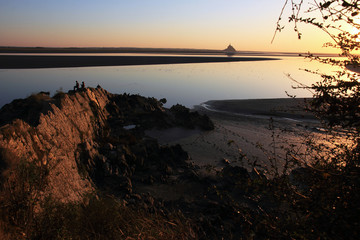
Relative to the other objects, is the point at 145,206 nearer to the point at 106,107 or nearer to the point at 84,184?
the point at 84,184

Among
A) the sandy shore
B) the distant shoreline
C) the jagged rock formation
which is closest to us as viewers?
the jagged rock formation

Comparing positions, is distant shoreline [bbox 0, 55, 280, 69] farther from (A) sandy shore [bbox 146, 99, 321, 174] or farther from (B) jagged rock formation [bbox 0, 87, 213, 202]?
(B) jagged rock formation [bbox 0, 87, 213, 202]

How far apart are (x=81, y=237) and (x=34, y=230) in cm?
72

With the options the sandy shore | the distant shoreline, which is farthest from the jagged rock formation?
the distant shoreline

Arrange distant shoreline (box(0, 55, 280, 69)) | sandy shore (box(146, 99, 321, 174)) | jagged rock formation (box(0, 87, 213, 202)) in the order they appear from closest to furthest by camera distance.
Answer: jagged rock formation (box(0, 87, 213, 202)) → sandy shore (box(146, 99, 321, 174)) → distant shoreline (box(0, 55, 280, 69))

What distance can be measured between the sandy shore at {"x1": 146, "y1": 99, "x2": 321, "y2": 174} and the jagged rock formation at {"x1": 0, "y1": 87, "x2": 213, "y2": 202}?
1512 millimetres

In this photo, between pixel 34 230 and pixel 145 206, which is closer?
pixel 34 230

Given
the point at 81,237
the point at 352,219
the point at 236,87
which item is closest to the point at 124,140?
the point at 81,237

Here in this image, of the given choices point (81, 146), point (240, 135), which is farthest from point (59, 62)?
point (81, 146)

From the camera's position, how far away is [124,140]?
12.2m

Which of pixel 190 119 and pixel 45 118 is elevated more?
pixel 45 118

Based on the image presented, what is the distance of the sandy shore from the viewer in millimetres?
12383

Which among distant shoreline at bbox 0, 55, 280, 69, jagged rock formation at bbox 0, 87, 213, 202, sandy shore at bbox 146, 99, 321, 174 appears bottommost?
sandy shore at bbox 146, 99, 321, 174

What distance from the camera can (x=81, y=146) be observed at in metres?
9.07
